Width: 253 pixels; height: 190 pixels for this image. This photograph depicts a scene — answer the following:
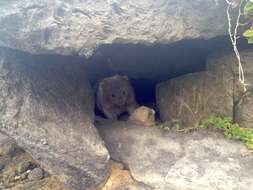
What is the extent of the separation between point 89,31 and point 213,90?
2.15m

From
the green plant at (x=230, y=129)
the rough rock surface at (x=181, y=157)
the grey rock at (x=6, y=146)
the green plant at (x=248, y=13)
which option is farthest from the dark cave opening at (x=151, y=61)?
the grey rock at (x=6, y=146)

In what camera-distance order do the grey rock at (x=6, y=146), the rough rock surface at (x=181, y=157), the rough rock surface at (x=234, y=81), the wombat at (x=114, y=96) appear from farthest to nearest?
the wombat at (x=114, y=96) < the grey rock at (x=6, y=146) < the rough rock surface at (x=234, y=81) < the rough rock surface at (x=181, y=157)

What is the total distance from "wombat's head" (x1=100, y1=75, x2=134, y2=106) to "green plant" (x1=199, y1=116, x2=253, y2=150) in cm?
132

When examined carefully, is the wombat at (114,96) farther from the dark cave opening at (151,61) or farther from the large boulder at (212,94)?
the large boulder at (212,94)

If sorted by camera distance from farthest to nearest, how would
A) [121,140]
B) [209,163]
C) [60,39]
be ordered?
1. [121,140]
2. [209,163]
3. [60,39]

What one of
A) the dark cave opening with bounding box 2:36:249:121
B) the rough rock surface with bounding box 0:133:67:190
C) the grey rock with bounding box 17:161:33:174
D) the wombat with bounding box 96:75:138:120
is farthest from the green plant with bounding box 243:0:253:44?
the grey rock with bounding box 17:161:33:174

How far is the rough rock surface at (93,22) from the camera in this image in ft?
9.98

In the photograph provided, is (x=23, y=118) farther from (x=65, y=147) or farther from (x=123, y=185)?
(x=123, y=185)

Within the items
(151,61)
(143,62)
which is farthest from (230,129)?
(143,62)

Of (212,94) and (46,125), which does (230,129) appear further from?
(46,125)

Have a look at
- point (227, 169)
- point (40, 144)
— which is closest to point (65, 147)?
point (40, 144)

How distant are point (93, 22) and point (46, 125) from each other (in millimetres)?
1290

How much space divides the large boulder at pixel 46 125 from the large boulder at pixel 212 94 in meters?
1.48

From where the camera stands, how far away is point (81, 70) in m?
4.46
